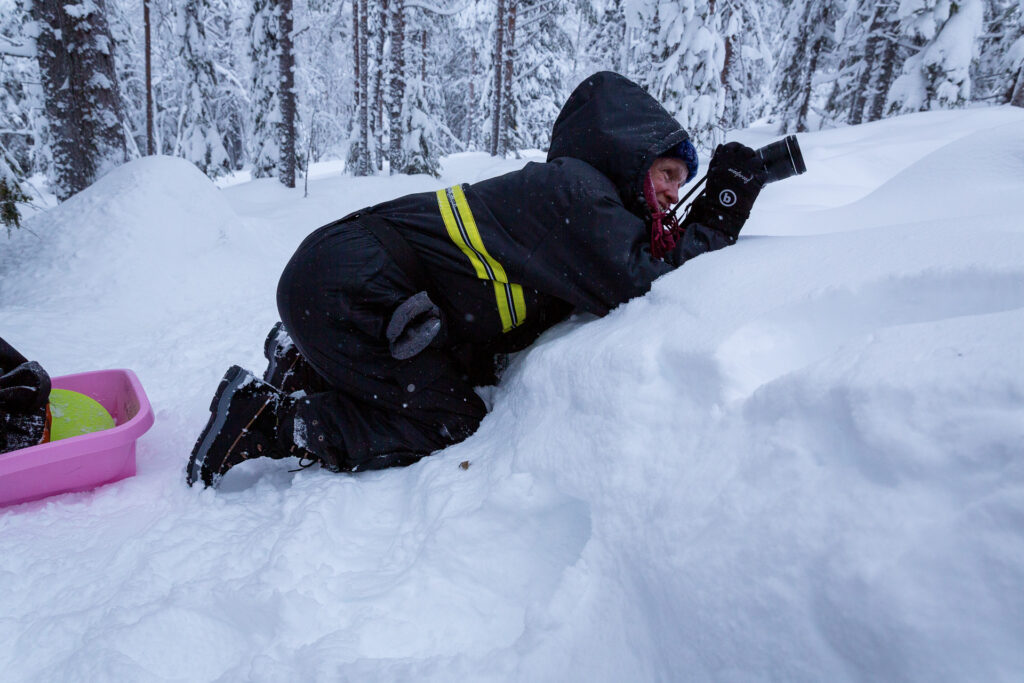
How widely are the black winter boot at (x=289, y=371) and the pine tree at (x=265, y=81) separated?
1030cm

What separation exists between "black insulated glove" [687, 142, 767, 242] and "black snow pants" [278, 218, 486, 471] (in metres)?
1.21

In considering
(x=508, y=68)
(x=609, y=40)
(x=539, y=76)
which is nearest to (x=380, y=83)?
(x=508, y=68)

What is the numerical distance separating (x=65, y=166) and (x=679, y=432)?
7.52 m

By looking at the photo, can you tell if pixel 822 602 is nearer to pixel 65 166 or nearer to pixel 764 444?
pixel 764 444

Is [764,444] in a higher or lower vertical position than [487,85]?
lower

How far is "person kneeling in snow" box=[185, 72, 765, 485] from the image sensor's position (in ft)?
6.10

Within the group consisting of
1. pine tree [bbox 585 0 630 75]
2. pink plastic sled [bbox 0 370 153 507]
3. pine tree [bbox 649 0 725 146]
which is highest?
pine tree [bbox 585 0 630 75]

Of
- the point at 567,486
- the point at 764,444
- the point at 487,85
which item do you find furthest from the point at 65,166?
the point at 487,85

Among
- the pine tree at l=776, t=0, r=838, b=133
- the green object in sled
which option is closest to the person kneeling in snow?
the green object in sled

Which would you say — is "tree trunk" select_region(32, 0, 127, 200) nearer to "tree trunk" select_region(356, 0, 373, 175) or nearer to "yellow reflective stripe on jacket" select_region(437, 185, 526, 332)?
"yellow reflective stripe on jacket" select_region(437, 185, 526, 332)

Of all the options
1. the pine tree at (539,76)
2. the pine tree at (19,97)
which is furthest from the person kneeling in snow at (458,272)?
the pine tree at (539,76)

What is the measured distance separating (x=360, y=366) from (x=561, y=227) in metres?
0.96

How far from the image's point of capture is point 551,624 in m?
1.13

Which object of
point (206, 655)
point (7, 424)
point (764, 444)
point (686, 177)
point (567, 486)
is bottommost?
point (206, 655)
